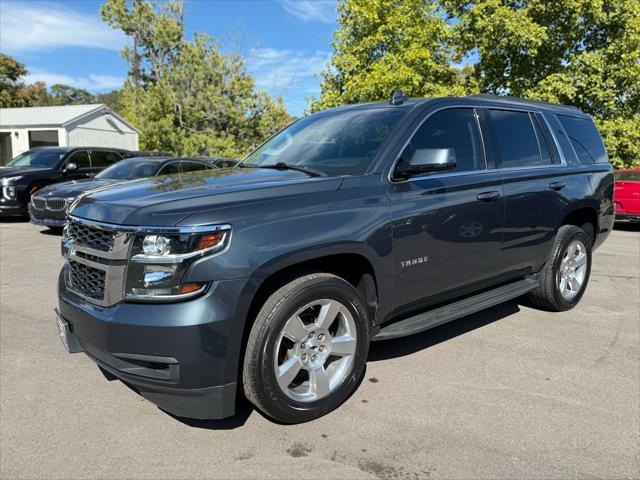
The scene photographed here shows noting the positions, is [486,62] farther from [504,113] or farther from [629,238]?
[504,113]

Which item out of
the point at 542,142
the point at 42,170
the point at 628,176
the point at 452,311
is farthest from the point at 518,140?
the point at 42,170

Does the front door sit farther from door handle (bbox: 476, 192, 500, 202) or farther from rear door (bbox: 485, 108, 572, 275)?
rear door (bbox: 485, 108, 572, 275)

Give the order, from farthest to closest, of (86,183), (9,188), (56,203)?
(9,188), (86,183), (56,203)

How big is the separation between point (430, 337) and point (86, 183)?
804cm

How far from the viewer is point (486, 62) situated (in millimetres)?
18531

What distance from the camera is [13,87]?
54812mm

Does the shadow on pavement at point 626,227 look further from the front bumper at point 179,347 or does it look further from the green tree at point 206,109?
the green tree at point 206,109

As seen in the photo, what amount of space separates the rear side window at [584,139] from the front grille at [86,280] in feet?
15.1

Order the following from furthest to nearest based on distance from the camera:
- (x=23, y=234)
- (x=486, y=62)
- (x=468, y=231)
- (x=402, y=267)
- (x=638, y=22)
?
(x=486, y=62)
(x=638, y=22)
(x=23, y=234)
(x=468, y=231)
(x=402, y=267)

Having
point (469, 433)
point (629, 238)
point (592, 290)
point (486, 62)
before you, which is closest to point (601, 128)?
point (486, 62)

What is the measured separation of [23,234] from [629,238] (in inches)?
498

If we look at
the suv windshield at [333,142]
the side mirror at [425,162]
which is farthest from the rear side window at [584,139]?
the side mirror at [425,162]

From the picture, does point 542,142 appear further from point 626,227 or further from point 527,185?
point 626,227

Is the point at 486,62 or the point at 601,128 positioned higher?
the point at 486,62
